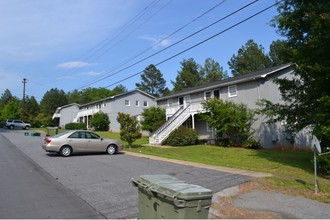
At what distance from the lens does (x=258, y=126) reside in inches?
1116

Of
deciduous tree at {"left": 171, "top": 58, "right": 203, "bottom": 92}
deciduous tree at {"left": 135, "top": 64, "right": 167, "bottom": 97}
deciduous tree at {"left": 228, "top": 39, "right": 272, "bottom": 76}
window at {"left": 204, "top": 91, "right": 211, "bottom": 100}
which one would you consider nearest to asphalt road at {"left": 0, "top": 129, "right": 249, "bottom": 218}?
window at {"left": 204, "top": 91, "right": 211, "bottom": 100}

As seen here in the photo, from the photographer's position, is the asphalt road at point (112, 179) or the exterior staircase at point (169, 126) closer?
the asphalt road at point (112, 179)

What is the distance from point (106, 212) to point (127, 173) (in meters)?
5.60

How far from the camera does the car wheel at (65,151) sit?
19766mm

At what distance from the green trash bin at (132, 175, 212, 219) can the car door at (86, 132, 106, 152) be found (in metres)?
15.2

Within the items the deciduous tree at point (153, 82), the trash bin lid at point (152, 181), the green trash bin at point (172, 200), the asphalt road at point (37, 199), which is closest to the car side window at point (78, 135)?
the asphalt road at point (37, 199)

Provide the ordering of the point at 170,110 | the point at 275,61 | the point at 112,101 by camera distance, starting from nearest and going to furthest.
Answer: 1. the point at 170,110
2. the point at 112,101
3. the point at 275,61

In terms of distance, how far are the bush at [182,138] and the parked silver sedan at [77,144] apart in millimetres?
9411

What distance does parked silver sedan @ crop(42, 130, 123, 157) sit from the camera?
1966 cm

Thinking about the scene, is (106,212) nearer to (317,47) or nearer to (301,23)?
(317,47)

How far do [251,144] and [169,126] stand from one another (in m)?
9.03

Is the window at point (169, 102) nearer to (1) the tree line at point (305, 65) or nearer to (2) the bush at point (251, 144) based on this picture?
(2) the bush at point (251, 144)

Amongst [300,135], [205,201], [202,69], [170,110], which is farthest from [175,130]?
[202,69]

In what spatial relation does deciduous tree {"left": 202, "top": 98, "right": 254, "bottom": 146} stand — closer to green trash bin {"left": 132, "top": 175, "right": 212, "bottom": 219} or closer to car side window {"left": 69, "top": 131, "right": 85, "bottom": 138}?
car side window {"left": 69, "top": 131, "right": 85, "bottom": 138}
